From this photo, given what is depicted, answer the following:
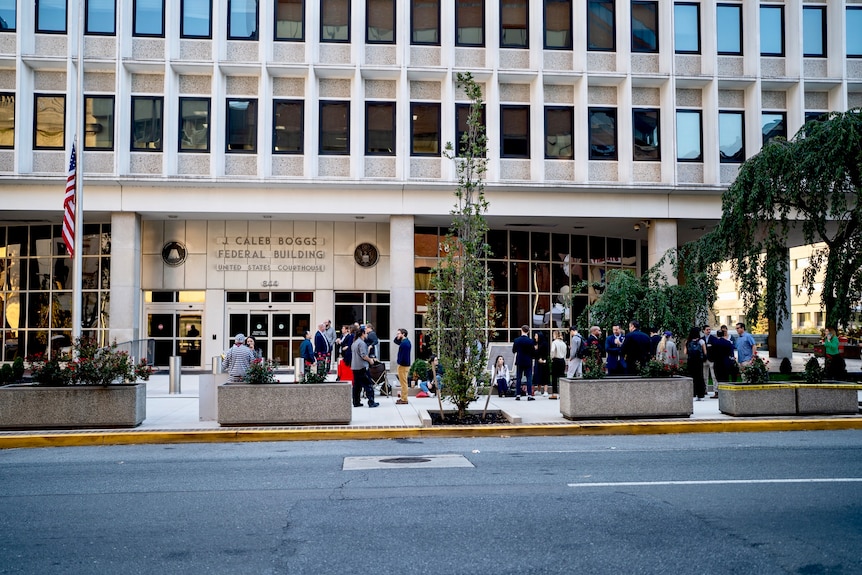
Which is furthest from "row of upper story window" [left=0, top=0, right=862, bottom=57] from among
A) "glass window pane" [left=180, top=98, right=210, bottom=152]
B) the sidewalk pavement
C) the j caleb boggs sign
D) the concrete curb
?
the concrete curb

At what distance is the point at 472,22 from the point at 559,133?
15.7 feet

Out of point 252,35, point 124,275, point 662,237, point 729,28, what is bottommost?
point 124,275

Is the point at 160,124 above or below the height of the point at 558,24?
below

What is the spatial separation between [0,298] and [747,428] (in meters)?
25.7

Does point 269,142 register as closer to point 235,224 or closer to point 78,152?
point 235,224

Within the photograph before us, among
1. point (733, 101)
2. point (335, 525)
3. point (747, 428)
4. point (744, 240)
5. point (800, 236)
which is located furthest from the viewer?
point (800, 236)

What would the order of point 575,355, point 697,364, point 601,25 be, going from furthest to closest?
point 601,25, point 575,355, point 697,364

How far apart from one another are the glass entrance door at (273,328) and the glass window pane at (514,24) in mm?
11847

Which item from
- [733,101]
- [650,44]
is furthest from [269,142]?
[733,101]

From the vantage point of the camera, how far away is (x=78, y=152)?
18.0m

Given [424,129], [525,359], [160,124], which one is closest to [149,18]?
[160,124]

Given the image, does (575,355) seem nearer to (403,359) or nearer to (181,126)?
(403,359)

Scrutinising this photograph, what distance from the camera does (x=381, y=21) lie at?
86.0 feet

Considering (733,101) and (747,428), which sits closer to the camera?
(747,428)
